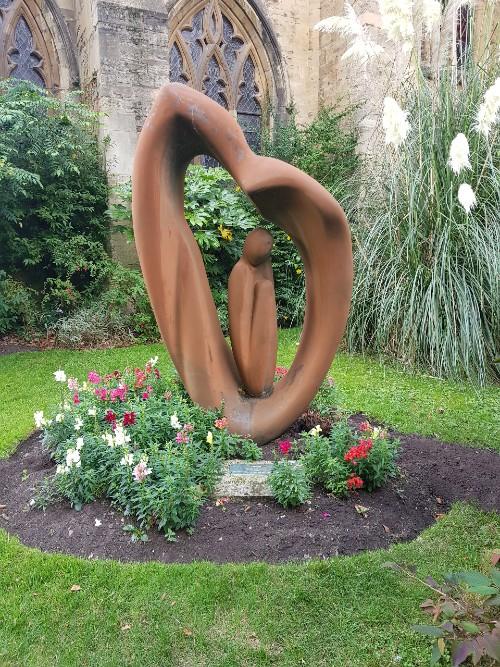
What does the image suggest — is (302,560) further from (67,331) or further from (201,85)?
(201,85)

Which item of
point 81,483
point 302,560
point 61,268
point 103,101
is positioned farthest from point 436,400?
point 103,101

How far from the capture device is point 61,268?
8047 mm

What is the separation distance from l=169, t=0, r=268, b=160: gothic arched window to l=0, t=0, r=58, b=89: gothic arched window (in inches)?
85.5

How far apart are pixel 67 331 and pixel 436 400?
185 inches

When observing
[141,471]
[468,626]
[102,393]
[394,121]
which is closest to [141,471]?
[141,471]

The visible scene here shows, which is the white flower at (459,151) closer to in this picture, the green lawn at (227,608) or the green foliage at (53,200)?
the green lawn at (227,608)

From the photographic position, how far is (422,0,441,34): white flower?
5.30 m

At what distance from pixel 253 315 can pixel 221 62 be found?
872 centimetres

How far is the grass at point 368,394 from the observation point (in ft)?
14.3

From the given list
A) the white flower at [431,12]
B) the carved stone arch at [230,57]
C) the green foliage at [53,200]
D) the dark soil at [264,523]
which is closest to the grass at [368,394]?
the dark soil at [264,523]

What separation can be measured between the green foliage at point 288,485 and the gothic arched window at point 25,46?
816cm

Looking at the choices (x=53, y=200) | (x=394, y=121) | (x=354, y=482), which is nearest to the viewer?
(x=354, y=482)

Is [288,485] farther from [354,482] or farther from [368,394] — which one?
[368,394]

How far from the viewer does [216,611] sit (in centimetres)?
228
